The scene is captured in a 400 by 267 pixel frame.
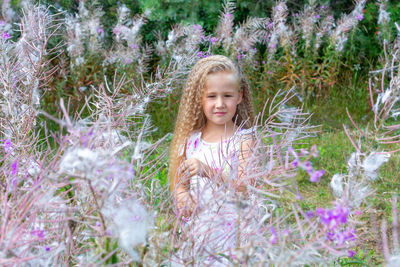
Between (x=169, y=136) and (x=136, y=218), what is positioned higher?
(x=136, y=218)

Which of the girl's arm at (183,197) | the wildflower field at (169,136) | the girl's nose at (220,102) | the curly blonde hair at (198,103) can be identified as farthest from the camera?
the curly blonde hair at (198,103)

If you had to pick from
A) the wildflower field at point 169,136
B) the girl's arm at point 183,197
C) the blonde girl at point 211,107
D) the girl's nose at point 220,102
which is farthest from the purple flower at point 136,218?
the girl's nose at point 220,102

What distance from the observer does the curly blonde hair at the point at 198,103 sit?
7.96ft

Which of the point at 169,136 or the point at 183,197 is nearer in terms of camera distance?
the point at 183,197

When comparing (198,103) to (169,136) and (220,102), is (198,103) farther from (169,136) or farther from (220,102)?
(169,136)

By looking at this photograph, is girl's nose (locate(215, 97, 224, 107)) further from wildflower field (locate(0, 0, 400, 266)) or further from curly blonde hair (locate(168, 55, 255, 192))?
wildflower field (locate(0, 0, 400, 266))

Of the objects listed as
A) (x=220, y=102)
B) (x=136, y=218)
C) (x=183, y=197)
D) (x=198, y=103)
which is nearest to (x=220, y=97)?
(x=220, y=102)

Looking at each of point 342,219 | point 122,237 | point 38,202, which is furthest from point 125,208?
point 342,219

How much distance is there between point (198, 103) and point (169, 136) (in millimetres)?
2497

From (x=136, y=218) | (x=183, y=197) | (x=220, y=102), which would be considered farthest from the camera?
(x=220, y=102)

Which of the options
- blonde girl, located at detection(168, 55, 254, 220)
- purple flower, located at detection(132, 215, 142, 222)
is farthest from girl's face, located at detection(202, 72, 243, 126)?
purple flower, located at detection(132, 215, 142, 222)

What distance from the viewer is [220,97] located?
7.69 ft

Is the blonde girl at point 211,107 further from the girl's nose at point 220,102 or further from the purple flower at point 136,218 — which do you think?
the purple flower at point 136,218

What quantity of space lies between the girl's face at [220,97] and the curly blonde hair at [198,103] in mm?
40
